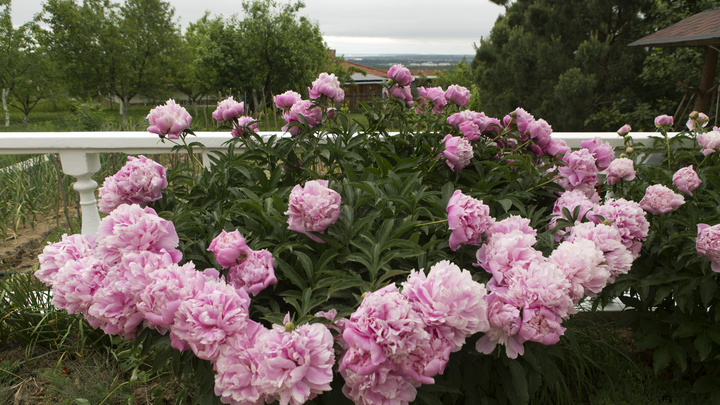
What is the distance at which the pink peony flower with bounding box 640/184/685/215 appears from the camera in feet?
4.35

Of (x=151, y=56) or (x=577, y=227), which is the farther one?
(x=151, y=56)

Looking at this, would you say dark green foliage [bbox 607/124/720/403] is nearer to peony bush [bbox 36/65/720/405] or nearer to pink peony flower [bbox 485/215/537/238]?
peony bush [bbox 36/65/720/405]

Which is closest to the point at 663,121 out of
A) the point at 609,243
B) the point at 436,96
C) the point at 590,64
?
the point at 436,96

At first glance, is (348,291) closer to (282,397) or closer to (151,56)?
(282,397)

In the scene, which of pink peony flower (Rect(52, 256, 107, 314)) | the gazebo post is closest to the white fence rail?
pink peony flower (Rect(52, 256, 107, 314))

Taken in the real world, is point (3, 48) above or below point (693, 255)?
above

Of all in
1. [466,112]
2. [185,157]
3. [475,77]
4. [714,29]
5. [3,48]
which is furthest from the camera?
[3,48]

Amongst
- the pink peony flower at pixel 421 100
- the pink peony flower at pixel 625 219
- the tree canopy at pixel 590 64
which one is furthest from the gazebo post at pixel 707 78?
the pink peony flower at pixel 625 219

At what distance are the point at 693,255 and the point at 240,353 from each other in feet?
4.67

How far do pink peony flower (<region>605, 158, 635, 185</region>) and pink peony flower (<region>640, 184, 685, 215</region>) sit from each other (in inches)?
3.7

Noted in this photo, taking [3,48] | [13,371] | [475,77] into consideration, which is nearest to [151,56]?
[3,48]

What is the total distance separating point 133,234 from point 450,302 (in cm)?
65

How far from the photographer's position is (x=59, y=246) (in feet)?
3.43

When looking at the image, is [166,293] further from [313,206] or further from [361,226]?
[361,226]
